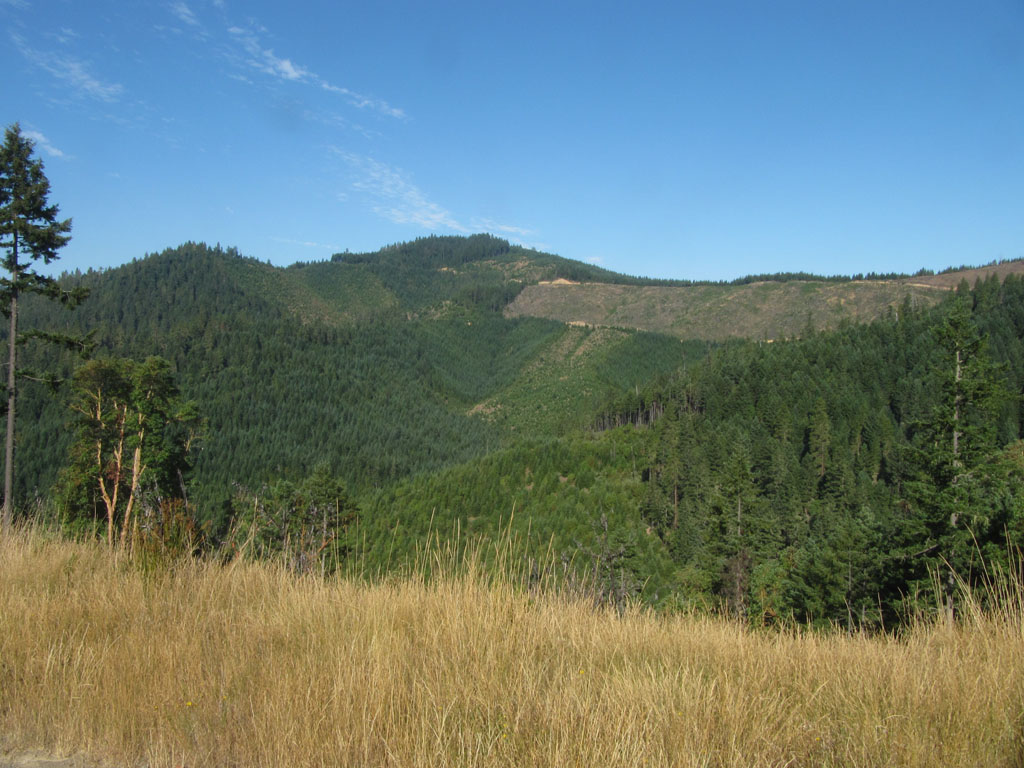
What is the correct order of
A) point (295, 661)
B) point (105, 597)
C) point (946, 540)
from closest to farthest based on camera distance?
point (295, 661), point (105, 597), point (946, 540)

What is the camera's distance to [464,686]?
102 inches

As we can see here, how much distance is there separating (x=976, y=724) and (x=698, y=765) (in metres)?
1.17

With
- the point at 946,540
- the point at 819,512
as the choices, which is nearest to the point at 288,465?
the point at 819,512

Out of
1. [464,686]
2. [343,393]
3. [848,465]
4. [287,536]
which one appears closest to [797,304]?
[848,465]

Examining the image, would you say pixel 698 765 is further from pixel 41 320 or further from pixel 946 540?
pixel 41 320

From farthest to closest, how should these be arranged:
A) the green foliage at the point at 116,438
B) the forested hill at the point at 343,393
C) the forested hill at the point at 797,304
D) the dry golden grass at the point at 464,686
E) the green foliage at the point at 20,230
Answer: the forested hill at the point at 797,304 < the forested hill at the point at 343,393 < the green foliage at the point at 116,438 < the green foliage at the point at 20,230 < the dry golden grass at the point at 464,686

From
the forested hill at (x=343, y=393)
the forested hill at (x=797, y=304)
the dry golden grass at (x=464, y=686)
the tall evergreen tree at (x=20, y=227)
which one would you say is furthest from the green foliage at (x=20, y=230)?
the forested hill at (x=797, y=304)

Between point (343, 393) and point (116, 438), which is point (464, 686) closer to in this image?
point (116, 438)

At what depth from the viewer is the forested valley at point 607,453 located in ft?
43.3

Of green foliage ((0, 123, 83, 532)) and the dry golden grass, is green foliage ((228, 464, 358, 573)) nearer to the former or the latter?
the dry golden grass

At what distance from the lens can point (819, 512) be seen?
5562cm

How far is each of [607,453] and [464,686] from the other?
80602mm

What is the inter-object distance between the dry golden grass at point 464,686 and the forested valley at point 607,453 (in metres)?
0.58

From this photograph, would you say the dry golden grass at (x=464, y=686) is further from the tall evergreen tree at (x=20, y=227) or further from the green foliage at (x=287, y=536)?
the tall evergreen tree at (x=20, y=227)
